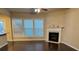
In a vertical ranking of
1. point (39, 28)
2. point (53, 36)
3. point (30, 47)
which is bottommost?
point (30, 47)

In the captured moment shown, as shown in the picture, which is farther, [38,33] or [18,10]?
[38,33]

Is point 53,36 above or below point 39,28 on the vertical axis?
below

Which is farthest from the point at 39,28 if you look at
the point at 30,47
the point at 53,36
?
the point at 53,36

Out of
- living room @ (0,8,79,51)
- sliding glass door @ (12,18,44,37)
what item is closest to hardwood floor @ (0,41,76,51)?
living room @ (0,8,79,51)

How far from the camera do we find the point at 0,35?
115 centimetres

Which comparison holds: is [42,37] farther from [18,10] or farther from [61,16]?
[18,10]

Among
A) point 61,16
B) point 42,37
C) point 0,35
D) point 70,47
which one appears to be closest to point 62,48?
point 70,47

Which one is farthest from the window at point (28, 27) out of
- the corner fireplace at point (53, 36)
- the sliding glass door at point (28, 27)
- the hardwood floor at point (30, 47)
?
the corner fireplace at point (53, 36)

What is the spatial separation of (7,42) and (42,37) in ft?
1.72

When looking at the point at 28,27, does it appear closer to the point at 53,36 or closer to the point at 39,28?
the point at 39,28

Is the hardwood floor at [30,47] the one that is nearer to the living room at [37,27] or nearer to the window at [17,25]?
the living room at [37,27]

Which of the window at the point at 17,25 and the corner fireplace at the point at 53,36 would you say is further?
the corner fireplace at the point at 53,36

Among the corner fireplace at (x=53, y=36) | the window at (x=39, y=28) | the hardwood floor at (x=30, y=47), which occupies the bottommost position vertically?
the hardwood floor at (x=30, y=47)
